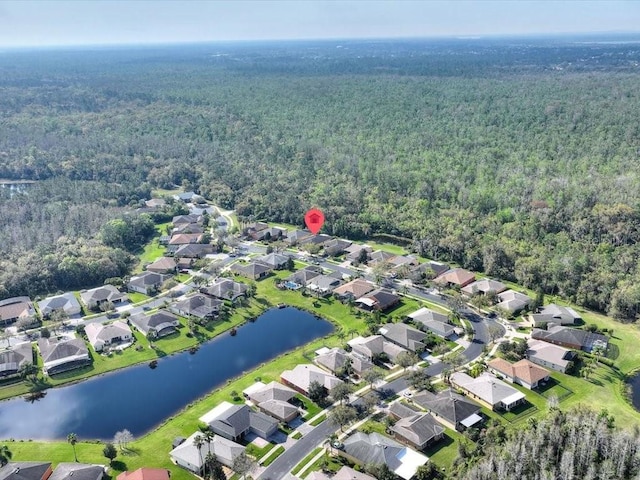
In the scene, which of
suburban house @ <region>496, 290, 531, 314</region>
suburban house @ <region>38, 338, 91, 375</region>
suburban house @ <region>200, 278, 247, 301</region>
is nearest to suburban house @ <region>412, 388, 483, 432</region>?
suburban house @ <region>496, 290, 531, 314</region>

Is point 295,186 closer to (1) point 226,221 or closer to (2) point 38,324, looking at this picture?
(1) point 226,221

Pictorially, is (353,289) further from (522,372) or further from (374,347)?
(522,372)

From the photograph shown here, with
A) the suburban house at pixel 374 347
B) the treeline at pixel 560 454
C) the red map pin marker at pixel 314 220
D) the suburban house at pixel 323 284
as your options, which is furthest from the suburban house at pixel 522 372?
the red map pin marker at pixel 314 220

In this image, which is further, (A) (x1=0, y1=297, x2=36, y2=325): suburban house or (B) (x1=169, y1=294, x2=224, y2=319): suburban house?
(B) (x1=169, y1=294, x2=224, y2=319): suburban house

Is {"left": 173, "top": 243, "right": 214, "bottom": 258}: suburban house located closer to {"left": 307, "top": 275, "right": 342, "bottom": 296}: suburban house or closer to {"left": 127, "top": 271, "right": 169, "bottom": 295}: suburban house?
{"left": 127, "top": 271, "right": 169, "bottom": 295}: suburban house

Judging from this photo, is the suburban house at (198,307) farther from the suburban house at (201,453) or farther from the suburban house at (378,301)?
the suburban house at (201,453)

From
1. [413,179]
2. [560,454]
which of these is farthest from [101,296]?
[413,179]
